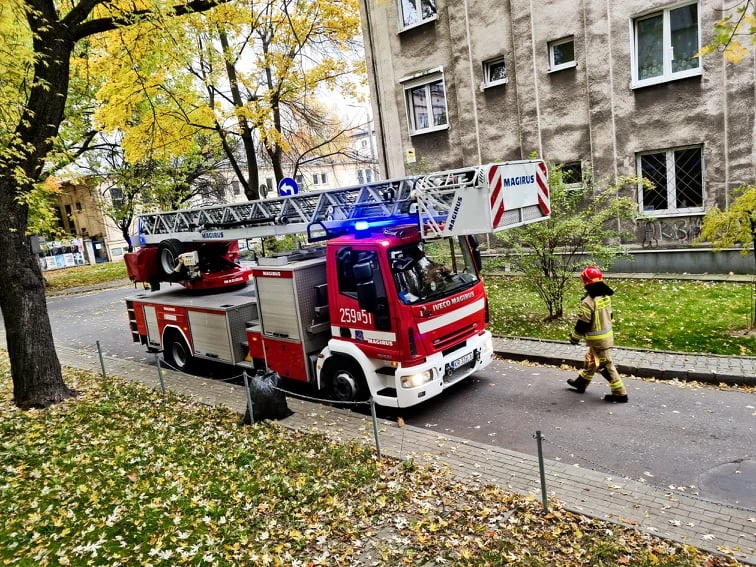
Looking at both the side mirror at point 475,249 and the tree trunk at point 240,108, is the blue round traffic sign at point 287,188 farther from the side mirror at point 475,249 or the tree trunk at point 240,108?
the tree trunk at point 240,108

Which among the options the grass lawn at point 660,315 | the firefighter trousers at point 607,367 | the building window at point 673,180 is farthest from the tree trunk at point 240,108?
the firefighter trousers at point 607,367

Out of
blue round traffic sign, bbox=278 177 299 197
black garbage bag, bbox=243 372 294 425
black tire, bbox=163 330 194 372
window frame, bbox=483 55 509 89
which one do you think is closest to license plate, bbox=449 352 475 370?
black garbage bag, bbox=243 372 294 425

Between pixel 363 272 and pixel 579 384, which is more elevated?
pixel 363 272

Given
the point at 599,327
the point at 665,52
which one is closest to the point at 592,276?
the point at 599,327

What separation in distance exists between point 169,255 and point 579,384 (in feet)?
27.5

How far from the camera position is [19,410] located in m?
8.55

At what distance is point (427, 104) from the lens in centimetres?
1872

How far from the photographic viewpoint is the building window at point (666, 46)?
44.1 ft

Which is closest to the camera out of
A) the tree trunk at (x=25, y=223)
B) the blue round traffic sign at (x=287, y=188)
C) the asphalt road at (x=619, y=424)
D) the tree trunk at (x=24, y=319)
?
the asphalt road at (x=619, y=424)

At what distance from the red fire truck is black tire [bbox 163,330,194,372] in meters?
1.03

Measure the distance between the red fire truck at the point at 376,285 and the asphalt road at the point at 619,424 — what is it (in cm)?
61

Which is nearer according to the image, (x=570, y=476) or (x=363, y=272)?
(x=570, y=476)

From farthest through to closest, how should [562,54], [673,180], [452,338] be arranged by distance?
1. [562,54]
2. [673,180]
3. [452,338]

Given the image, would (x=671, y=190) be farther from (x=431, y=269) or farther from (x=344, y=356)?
(x=344, y=356)
